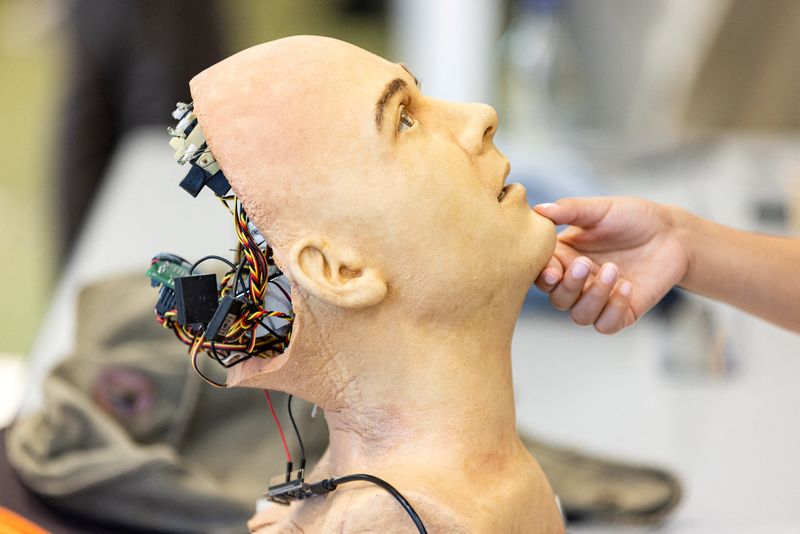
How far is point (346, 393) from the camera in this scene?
967mm

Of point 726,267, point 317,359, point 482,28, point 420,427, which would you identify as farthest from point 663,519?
point 482,28

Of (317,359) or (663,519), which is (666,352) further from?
(317,359)

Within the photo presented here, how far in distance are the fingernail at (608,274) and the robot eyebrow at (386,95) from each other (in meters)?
0.30

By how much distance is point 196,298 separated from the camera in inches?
37.0

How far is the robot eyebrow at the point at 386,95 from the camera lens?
91 centimetres

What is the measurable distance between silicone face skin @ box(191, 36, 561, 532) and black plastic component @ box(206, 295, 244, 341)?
0.19 ft

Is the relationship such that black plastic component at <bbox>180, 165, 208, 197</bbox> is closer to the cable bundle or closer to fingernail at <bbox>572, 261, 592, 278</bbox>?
the cable bundle

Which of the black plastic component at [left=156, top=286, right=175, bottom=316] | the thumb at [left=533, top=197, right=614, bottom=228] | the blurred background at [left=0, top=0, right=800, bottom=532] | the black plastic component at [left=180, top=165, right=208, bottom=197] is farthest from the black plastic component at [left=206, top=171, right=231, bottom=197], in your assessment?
the blurred background at [left=0, top=0, right=800, bottom=532]

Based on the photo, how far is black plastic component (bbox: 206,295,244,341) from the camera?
92 centimetres

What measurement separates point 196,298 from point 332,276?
140 mm

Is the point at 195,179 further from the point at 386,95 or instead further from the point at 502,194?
the point at 502,194

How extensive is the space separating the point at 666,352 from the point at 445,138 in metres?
0.91

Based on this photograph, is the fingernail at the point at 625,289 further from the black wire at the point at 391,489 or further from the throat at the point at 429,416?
the black wire at the point at 391,489

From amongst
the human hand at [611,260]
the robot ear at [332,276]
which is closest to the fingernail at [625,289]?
the human hand at [611,260]
